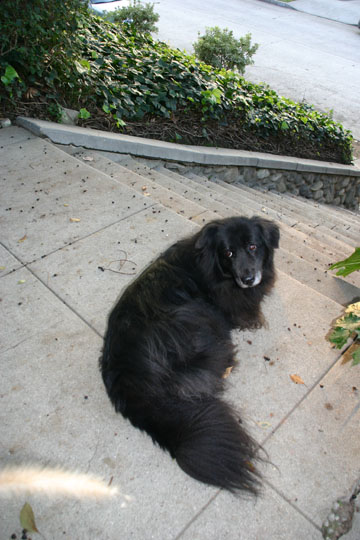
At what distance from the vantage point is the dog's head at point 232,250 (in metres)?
2.67

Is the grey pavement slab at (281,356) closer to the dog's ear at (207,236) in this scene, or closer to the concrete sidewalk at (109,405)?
the concrete sidewalk at (109,405)

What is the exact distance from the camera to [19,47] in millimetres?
4727

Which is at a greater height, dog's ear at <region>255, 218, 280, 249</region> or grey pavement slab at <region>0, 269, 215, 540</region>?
dog's ear at <region>255, 218, 280, 249</region>

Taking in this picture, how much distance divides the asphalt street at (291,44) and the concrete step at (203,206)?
6685mm

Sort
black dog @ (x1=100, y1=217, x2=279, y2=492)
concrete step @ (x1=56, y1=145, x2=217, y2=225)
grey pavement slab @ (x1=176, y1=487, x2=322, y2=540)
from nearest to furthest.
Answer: grey pavement slab @ (x1=176, y1=487, x2=322, y2=540)
black dog @ (x1=100, y1=217, x2=279, y2=492)
concrete step @ (x1=56, y1=145, x2=217, y2=225)

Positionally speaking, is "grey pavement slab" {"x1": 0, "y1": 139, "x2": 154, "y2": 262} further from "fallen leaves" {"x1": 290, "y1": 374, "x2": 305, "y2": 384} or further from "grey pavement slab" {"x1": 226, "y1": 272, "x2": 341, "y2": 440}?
"fallen leaves" {"x1": 290, "y1": 374, "x2": 305, "y2": 384}

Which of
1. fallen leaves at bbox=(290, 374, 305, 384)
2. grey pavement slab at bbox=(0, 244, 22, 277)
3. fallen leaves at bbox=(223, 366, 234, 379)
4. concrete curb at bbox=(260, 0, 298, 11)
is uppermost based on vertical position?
concrete curb at bbox=(260, 0, 298, 11)

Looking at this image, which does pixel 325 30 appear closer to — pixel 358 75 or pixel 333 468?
pixel 358 75

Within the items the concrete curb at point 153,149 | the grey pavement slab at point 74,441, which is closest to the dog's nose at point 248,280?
the grey pavement slab at point 74,441

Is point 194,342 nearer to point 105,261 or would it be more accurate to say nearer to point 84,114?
point 105,261

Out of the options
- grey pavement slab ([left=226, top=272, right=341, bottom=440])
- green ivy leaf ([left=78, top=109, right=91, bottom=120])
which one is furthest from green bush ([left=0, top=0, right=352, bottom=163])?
grey pavement slab ([left=226, top=272, right=341, bottom=440])

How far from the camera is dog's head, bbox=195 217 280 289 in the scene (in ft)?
8.77

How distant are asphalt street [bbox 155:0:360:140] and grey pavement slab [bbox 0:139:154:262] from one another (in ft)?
26.1

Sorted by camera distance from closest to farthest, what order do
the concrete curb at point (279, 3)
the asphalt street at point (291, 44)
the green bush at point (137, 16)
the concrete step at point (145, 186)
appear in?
the concrete step at point (145, 186) → the green bush at point (137, 16) → the asphalt street at point (291, 44) → the concrete curb at point (279, 3)
